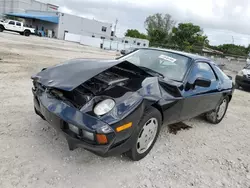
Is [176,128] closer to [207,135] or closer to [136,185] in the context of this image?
[207,135]

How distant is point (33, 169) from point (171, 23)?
63.9 m

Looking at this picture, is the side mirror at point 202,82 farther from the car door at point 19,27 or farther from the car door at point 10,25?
the car door at point 10,25

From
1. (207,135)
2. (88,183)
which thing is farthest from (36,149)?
Answer: (207,135)

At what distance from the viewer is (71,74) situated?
2.65 meters

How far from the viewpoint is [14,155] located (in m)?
2.51

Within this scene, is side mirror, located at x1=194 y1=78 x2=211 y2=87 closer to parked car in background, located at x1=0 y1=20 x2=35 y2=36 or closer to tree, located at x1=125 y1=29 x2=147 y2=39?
parked car in background, located at x1=0 y1=20 x2=35 y2=36

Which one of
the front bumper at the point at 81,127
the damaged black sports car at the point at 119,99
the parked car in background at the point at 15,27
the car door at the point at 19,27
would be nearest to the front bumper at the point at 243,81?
the damaged black sports car at the point at 119,99

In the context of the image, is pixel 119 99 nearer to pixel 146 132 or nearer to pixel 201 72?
pixel 146 132

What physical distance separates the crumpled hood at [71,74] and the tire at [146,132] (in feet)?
2.63

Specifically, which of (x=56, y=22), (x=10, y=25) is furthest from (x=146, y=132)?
(x=56, y=22)

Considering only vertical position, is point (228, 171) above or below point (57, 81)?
below

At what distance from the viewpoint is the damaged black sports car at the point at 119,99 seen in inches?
86.7

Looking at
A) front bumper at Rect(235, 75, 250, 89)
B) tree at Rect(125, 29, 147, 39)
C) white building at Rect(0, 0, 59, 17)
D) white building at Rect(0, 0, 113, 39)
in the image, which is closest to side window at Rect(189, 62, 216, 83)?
front bumper at Rect(235, 75, 250, 89)

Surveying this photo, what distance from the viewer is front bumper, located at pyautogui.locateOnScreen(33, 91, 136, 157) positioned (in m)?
2.16
